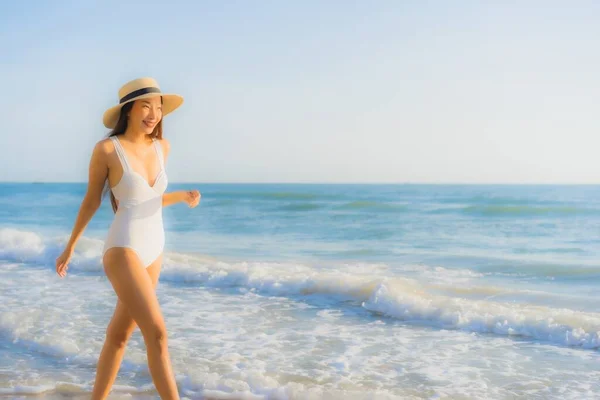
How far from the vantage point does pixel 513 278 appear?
11.7 metres

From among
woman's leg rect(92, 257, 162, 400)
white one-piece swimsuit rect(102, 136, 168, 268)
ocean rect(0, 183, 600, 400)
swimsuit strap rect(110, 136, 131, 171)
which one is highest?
swimsuit strap rect(110, 136, 131, 171)

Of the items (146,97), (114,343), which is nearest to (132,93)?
(146,97)

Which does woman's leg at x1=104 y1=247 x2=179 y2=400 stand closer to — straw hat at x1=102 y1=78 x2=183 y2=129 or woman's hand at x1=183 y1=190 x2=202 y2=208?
woman's hand at x1=183 y1=190 x2=202 y2=208

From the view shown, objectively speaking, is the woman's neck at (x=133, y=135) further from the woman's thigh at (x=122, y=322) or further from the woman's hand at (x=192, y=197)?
the woman's thigh at (x=122, y=322)

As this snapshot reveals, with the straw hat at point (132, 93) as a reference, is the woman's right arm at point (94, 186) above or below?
below

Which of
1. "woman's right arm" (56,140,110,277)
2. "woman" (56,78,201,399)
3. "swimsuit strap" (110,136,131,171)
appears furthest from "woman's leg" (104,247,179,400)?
"swimsuit strap" (110,136,131,171)

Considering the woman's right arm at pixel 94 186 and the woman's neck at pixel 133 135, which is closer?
the woman's right arm at pixel 94 186

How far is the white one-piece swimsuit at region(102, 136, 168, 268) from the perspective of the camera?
3.17 m

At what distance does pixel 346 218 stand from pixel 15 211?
19.9 meters

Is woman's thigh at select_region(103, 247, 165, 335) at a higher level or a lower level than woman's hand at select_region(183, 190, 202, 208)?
lower

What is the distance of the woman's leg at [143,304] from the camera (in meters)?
3.10

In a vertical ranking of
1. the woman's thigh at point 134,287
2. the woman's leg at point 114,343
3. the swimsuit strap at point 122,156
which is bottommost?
the woman's leg at point 114,343

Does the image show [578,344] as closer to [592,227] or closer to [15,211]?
[592,227]

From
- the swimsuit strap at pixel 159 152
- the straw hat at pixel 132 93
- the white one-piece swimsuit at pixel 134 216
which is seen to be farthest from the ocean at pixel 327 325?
the straw hat at pixel 132 93
